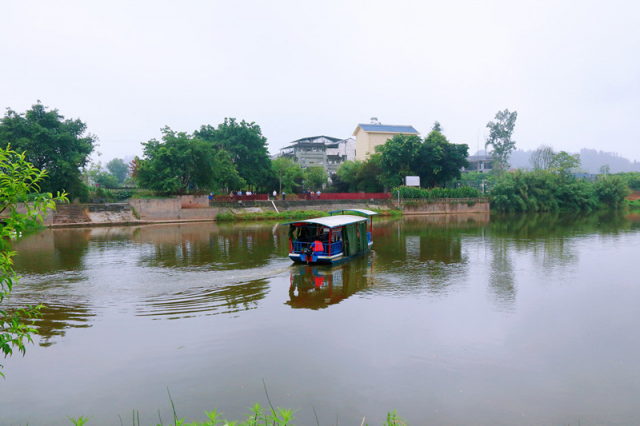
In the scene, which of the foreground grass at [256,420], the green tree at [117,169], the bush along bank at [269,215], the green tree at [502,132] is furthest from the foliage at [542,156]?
the green tree at [117,169]

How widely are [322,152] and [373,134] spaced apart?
476 inches

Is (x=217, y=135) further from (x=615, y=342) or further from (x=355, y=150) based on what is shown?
(x=615, y=342)

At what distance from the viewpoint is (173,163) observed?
37.5 meters

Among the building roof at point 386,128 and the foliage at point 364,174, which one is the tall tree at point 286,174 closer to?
the foliage at point 364,174

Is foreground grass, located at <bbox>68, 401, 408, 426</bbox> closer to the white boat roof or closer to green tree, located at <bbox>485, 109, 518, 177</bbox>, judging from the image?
the white boat roof

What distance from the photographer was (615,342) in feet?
29.7

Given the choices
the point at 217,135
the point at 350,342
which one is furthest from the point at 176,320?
the point at 217,135

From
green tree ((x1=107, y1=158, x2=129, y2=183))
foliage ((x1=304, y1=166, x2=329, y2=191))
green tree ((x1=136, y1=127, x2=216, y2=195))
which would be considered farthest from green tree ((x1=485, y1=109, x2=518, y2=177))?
green tree ((x1=107, y1=158, x2=129, y2=183))

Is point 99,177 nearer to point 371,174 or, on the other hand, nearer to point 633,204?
point 371,174

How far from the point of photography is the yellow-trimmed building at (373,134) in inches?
2413

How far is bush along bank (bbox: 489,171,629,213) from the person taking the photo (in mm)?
49375

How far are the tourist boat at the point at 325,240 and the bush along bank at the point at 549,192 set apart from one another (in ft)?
116

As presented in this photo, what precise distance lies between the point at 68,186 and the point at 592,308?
36.9m

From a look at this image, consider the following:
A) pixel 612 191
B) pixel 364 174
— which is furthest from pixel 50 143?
pixel 612 191
